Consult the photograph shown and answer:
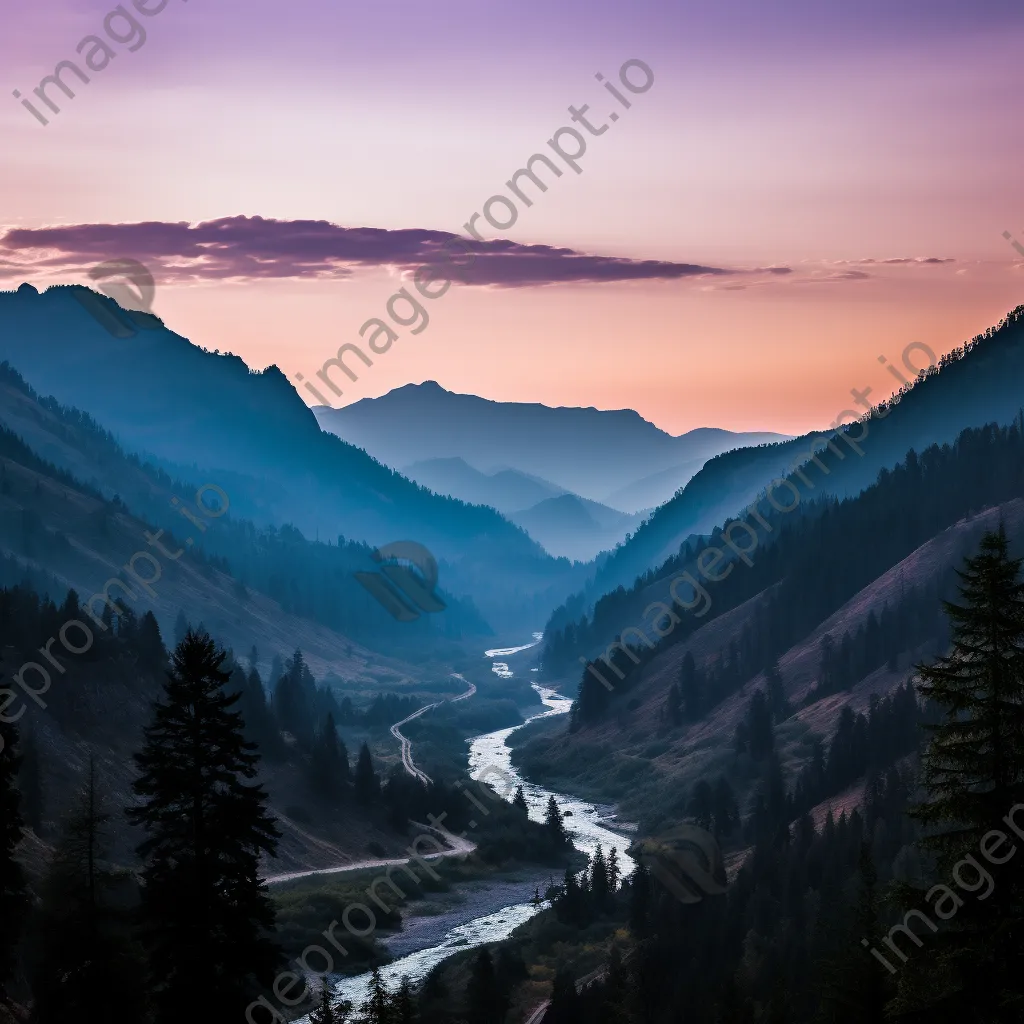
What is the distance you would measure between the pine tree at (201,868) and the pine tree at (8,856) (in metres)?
7.78

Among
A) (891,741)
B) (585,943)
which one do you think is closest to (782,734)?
(891,741)

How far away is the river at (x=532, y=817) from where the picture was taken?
78938mm

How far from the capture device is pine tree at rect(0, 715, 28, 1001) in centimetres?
3776

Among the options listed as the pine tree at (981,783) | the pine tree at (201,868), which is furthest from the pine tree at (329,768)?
the pine tree at (981,783)

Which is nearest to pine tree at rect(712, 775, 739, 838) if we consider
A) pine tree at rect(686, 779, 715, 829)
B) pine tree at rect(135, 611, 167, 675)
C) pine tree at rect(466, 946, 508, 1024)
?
pine tree at rect(686, 779, 715, 829)

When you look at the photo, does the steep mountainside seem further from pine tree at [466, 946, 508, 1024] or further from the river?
pine tree at [466, 946, 508, 1024]

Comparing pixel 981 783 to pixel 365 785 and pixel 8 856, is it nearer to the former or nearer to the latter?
pixel 8 856

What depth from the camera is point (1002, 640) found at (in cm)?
2669

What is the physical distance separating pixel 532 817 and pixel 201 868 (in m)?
111

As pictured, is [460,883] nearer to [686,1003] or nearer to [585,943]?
[585,943]

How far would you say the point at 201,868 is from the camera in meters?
31.2

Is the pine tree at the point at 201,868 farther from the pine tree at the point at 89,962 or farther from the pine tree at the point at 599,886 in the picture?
the pine tree at the point at 599,886

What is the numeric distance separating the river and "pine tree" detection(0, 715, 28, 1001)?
33.0 meters

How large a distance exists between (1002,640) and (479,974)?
50.4 metres
